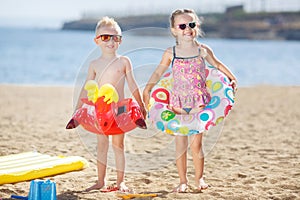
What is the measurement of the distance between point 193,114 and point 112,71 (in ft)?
2.54

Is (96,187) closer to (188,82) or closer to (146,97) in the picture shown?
(146,97)

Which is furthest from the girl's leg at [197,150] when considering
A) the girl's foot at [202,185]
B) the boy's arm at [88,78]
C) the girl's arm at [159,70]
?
the boy's arm at [88,78]

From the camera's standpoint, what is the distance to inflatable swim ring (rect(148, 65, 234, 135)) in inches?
191

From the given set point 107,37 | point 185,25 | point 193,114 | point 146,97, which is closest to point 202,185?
point 193,114

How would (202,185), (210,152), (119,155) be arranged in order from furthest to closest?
(210,152) → (202,185) → (119,155)

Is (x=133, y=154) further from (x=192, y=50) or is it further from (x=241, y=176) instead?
(x=192, y=50)

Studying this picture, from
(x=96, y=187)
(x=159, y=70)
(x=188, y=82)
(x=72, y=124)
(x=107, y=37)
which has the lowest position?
(x=96, y=187)

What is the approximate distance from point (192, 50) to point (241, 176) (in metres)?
1.48

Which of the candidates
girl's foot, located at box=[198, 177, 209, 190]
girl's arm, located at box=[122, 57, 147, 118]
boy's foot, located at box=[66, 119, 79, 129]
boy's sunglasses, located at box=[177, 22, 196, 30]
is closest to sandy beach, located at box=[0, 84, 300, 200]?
girl's foot, located at box=[198, 177, 209, 190]

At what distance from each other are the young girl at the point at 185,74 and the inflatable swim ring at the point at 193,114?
75 millimetres

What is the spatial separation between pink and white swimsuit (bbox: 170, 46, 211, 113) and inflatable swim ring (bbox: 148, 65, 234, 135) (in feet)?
0.30

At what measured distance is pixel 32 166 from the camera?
218 inches

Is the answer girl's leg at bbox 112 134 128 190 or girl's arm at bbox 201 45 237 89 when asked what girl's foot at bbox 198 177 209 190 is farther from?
girl's arm at bbox 201 45 237 89

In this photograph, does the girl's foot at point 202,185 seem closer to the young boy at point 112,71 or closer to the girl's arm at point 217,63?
the young boy at point 112,71
